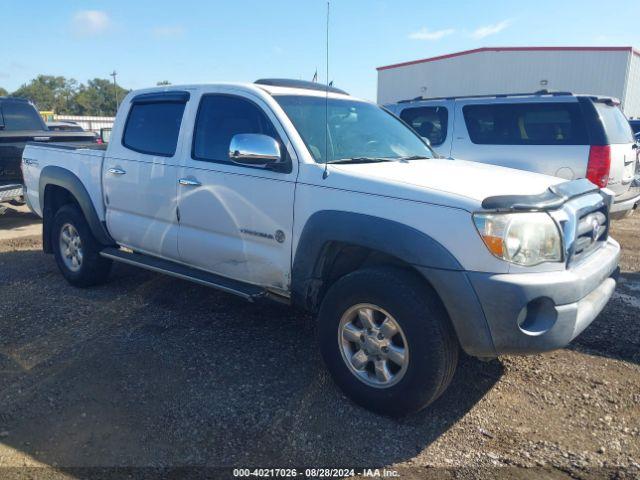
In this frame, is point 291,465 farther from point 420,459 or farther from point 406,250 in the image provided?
point 406,250

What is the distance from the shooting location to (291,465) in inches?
105

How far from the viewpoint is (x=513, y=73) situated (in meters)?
27.2

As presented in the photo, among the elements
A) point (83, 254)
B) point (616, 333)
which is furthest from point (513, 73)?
point (83, 254)

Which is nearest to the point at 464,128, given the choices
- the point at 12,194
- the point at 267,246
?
the point at 267,246

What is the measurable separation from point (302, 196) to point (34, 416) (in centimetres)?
206

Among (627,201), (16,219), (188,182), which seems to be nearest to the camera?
(188,182)

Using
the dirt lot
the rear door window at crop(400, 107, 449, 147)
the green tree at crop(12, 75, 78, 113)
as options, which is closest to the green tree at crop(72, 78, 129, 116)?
the green tree at crop(12, 75, 78, 113)

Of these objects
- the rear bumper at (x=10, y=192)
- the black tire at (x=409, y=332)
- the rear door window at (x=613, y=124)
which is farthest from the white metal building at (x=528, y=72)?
the black tire at (x=409, y=332)

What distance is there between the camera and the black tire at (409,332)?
280 cm

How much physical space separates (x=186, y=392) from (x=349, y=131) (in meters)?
2.13

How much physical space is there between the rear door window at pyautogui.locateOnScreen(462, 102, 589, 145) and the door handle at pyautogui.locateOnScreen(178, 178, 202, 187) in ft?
15.6

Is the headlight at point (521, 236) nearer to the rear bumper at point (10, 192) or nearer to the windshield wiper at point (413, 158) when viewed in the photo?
the windshield wiper at point (413, 158)

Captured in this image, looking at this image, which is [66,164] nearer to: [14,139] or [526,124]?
[14,139]

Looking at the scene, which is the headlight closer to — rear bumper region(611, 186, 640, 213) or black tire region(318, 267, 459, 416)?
black tire region(318, 267, 459, 416)
